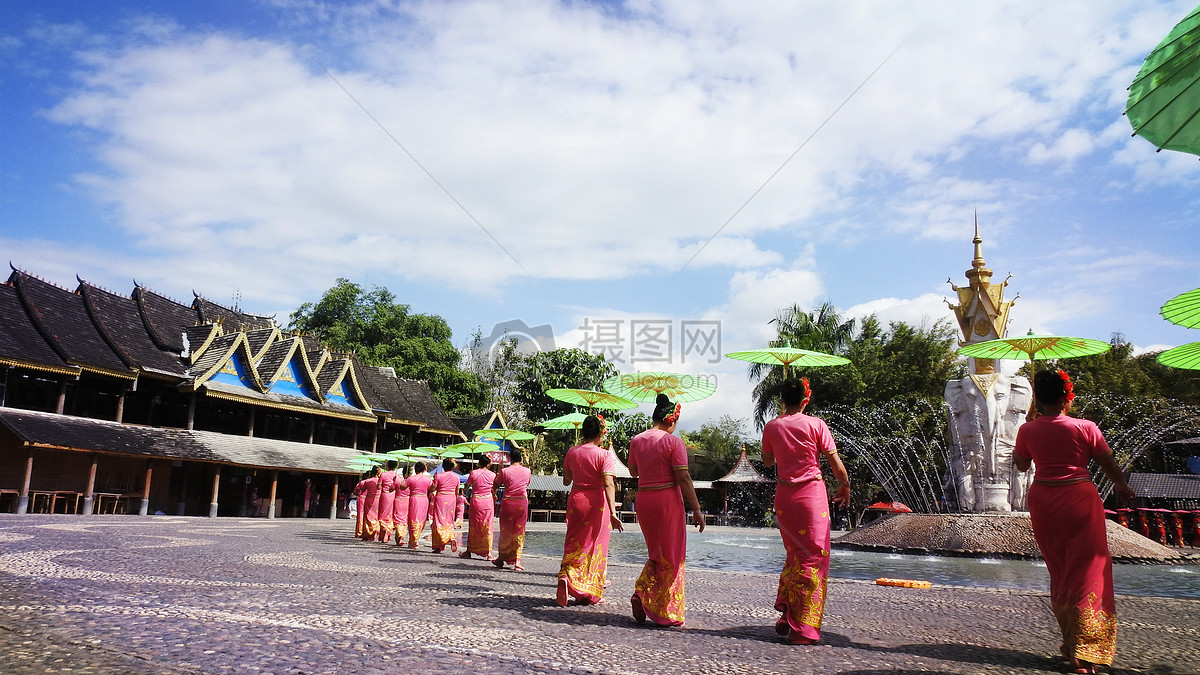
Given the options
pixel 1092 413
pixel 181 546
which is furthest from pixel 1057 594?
pixel 1092 413

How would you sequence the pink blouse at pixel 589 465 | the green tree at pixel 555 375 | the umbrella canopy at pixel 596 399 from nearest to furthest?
1. the pink blouse at pixel 589 465
2. the umbrella canopy at pixel 596 399
3. the green tree at pixel 555 375

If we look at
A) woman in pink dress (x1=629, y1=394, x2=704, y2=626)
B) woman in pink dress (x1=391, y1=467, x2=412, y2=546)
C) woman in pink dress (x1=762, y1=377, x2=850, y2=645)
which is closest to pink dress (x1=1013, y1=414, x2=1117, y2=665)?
woman in pink dress (x1=762, y1=377, x2=850, y2=645)

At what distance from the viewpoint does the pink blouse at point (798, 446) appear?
502cm

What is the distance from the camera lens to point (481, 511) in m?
10.6

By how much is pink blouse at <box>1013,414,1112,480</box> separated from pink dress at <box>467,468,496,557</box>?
7301mm

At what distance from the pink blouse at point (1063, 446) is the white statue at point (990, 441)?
450 inches

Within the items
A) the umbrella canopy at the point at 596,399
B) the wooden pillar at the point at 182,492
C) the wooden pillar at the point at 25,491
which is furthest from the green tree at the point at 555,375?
the umbrella canopy at the point at 596,399

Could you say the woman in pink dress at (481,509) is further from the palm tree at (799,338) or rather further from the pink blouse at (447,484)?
the palm tree at (799,338)

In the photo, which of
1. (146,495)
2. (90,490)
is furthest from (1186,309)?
(146,495)

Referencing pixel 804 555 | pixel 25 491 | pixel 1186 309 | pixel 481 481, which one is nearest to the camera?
pixel 804 555

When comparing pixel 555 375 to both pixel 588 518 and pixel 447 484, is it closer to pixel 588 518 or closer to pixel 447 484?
Result: pixel 447 484

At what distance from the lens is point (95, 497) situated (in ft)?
73.2

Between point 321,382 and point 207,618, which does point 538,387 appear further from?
point 207,618

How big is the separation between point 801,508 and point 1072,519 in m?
1.52
